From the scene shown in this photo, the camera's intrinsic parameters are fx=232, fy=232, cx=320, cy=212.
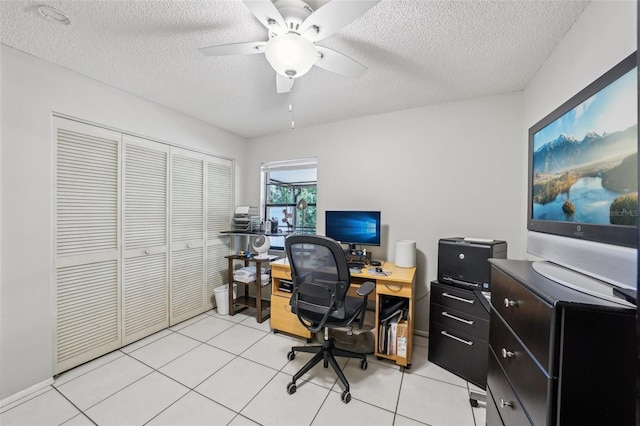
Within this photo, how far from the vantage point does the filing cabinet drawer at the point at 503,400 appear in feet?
3.12

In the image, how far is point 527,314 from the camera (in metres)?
0.90

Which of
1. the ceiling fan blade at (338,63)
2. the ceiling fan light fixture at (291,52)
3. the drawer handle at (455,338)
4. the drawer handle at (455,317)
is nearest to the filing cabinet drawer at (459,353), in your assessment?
the drawer handle at (455,338)

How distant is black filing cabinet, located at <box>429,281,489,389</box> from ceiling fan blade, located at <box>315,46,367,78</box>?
5.86ft

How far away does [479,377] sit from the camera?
1.79 m

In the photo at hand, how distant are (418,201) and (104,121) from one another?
3168 mm

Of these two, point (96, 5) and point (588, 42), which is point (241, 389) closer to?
point (96, 5)

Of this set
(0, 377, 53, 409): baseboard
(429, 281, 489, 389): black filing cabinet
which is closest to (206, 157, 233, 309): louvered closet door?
(0, 377, 53, 409): baseboard

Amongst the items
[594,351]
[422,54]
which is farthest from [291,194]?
[594,351]

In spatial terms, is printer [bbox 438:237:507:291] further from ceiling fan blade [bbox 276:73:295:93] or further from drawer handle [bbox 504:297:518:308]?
ceiling fan blade [bbox 276:73:295:93]

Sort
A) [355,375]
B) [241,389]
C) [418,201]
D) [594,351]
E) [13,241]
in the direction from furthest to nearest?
1. [418,201]
2. [355,375]
3. [241,389]
4. [13,241]
5. [594,351]

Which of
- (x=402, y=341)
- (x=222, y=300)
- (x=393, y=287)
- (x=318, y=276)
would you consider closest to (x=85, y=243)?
(x=222, y=300)

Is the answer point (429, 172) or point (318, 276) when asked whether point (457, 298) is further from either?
point (429, 172)

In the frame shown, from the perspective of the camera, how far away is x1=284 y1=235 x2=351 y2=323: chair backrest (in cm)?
173

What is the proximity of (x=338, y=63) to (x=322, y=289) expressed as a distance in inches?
62.3
